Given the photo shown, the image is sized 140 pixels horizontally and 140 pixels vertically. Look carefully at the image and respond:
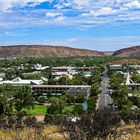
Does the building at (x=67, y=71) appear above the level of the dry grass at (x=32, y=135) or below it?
below

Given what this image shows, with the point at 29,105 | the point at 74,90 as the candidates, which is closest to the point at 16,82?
the point at 74,90

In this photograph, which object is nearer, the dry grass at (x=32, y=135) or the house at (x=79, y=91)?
the dry grass at (x=32, y=135)

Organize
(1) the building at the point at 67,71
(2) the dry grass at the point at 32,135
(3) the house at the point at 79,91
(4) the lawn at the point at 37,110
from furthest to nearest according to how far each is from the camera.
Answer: (1) the building at the point at 67,71 → (3) the house at the point at 79,91 → (4) the lawn at the point at 37,110 → (2) the dry grass at the point at 32,135

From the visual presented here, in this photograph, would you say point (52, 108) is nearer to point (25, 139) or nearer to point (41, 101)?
point (41, 101)

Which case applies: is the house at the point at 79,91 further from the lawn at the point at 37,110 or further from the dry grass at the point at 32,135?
the dry grass at the point at 32,135

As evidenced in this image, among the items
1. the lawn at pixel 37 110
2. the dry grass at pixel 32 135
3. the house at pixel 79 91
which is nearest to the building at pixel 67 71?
the house at pixel 79 91

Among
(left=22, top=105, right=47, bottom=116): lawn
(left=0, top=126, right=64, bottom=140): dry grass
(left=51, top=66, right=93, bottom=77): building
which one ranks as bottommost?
(left=51, top=66, right=93, bottom=77): building

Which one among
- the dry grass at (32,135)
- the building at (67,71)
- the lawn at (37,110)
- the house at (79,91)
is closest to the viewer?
the dry grass at (32,135)

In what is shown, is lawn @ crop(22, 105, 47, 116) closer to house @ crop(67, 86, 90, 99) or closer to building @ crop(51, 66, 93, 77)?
house @ crop(67, 86, 90, 99)

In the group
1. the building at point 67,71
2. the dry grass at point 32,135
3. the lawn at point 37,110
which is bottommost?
the building at point 67,71

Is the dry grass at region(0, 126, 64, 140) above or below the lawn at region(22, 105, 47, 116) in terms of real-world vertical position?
above

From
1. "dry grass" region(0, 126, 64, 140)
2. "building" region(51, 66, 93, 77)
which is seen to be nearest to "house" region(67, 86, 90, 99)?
"building" region(51, 66, 93, 77)
